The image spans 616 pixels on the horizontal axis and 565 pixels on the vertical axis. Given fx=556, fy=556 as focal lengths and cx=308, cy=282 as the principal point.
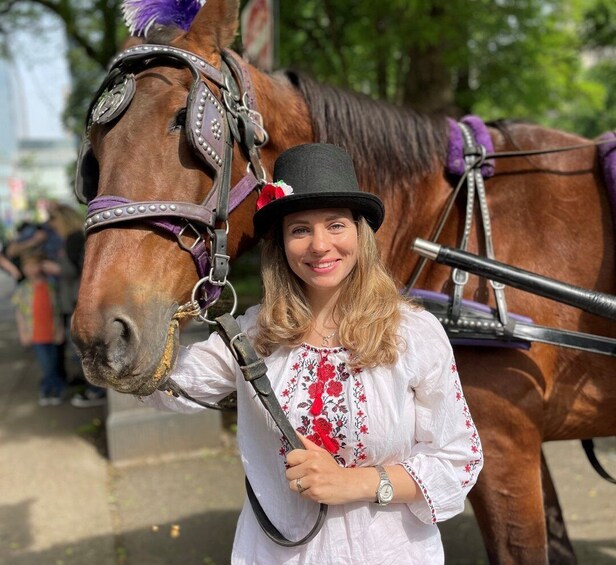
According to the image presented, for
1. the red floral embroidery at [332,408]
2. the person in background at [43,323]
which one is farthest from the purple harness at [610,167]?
the person in background at [43,323]

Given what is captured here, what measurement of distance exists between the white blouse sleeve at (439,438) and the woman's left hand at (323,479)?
0.44 feet

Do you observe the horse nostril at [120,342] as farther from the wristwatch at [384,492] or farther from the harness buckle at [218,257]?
the wristwatch at [384,492]

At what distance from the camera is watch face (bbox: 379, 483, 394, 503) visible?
1328mm

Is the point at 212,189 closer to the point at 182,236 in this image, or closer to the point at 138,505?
the point at 182,236

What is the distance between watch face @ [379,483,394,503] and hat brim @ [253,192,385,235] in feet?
2.24

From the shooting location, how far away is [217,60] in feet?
5.63

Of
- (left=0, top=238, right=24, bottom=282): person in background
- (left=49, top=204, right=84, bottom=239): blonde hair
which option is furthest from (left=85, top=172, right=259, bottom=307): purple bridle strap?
(left=0, top=238, right=24, bottom=282): person in background

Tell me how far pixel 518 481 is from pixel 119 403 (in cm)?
322

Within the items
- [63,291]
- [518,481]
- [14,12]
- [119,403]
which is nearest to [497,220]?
[518,481]

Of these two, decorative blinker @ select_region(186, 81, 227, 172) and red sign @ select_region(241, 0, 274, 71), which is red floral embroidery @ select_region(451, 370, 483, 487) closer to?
decorative blinker @ select_region(186, 81, 227, 172)

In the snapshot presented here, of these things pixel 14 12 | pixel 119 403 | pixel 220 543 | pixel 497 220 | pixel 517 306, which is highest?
pixel 14 12

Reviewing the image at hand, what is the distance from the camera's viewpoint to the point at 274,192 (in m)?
1.43

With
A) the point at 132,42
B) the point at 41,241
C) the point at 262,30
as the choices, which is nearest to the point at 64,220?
the point at 41,241

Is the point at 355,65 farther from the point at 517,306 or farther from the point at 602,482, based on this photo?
the point at 517,306
